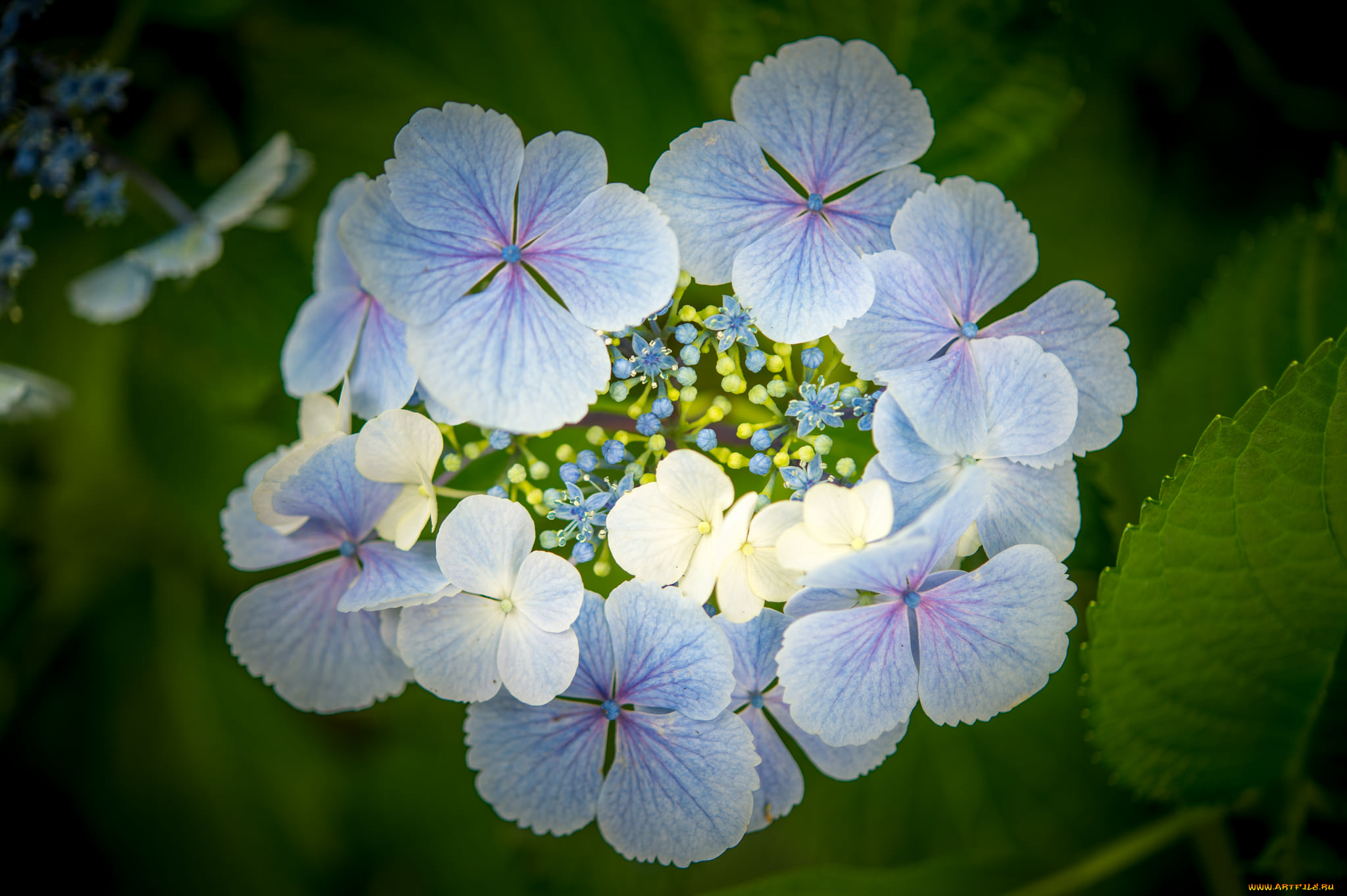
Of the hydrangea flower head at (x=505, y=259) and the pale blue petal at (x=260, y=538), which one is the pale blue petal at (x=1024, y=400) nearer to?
the hydrangea flower head at (x=505, y=259)

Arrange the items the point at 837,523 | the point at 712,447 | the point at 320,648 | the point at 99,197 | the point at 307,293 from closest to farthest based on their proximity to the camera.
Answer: the point at 837,523 < the point at 712,447 < the point at 320,648 < the point at 99,197 < the point at 307,293

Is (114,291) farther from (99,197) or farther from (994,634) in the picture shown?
(994,634)

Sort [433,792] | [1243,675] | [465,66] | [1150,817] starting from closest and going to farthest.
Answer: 1. [1243,675]
2. [465,66]
3. [1150,817]
4. [433,792]

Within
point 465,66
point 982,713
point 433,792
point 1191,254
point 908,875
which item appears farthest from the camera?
point 433,792

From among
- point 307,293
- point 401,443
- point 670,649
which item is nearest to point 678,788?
point 670,649

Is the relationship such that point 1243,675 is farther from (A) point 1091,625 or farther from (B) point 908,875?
(B) point 908,875

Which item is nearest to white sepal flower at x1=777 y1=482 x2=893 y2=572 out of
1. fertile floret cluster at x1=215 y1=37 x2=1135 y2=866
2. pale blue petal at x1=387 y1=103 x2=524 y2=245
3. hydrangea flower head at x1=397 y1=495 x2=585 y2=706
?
fertile floret cluster at x1=215 y1=37 x2=1135 y2=866

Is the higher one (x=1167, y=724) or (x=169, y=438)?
(x=169, y=438)

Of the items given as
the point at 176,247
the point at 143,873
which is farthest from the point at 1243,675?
the point at 143,873
